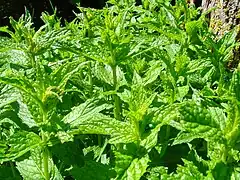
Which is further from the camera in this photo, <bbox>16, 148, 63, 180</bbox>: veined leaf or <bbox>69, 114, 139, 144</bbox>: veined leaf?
<bbox>16, 148, 63, 180</bbox>: veined leaf

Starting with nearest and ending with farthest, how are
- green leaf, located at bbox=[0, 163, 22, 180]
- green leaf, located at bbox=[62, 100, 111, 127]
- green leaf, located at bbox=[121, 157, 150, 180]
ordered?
green leaf, located at bbox=[121, 157, 150, 180] < green leaf, located at bbox=[62, 100, 111, 127] < green leaf, located at bbox=[0, 163, 22, 180]

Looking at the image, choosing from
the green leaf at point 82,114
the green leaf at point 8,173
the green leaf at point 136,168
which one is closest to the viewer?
the green leaf at point 136,168

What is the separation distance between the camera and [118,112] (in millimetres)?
1630

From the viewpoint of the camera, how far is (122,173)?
1.40 meters

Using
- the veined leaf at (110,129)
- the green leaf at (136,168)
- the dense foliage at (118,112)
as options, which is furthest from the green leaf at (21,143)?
the green leaf at (136,168)

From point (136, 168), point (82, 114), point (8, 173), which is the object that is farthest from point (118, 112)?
point (8, 173)

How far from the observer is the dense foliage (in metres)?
1.38

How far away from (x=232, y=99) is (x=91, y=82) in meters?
0.65

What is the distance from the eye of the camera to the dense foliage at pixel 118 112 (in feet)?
4.54

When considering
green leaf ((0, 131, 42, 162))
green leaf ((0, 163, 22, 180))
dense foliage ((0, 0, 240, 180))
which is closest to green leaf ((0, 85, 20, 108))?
dense foliage ((0, 0, 240, 180))

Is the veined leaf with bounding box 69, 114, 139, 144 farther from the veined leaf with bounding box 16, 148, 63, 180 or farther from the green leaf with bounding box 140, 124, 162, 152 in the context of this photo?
the veined leaf with bounding box 16, 148, 63, 180

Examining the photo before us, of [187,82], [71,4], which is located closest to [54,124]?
[187,82]

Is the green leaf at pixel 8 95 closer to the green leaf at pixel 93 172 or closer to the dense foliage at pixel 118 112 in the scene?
the dense foliage at pixel 118 112

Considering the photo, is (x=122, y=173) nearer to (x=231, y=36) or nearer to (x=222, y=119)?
(x=222, y=119)
